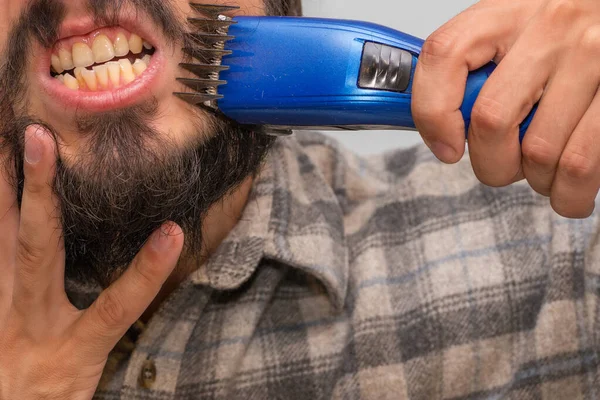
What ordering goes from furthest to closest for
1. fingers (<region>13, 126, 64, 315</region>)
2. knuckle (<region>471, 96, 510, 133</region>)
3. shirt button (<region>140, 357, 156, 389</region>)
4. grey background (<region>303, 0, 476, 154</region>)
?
grey background (<region>303, 0, 476, 154</region>)
shirt button (<region>140, 357, 156, 389</region>)
fingers (<region>13, 126, 64, 315</region>)
knuckle (<region>471, 96, 510, 133</region>)

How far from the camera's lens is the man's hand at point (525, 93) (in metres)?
0.63

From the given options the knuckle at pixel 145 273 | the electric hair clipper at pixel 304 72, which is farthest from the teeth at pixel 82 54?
the knuckle at pixel 145 273

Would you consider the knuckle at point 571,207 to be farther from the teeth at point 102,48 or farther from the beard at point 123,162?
the teeth at point 102,48

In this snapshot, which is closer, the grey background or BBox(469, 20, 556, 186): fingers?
BBox(469, 20, 556, 186): fingers

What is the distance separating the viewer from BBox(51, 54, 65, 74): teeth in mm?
783

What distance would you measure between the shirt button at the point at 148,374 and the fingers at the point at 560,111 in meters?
0.52

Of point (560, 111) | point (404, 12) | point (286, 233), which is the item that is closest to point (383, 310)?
point (286, 233)

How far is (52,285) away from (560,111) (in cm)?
55

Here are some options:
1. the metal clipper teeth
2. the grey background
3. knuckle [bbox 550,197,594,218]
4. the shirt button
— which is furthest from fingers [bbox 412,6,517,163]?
the grey background

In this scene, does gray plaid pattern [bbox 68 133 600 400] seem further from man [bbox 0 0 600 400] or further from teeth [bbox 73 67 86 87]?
teeth [bbox 73 67 86 87]

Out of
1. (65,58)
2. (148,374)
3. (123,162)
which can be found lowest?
(148,374)

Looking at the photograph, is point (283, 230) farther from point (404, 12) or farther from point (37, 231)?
point (404, 12)

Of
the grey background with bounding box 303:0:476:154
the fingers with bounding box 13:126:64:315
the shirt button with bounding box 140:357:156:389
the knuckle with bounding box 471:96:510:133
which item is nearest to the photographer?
the knuckle with bounding box 471:96:510:133

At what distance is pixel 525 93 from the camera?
2.05ft
